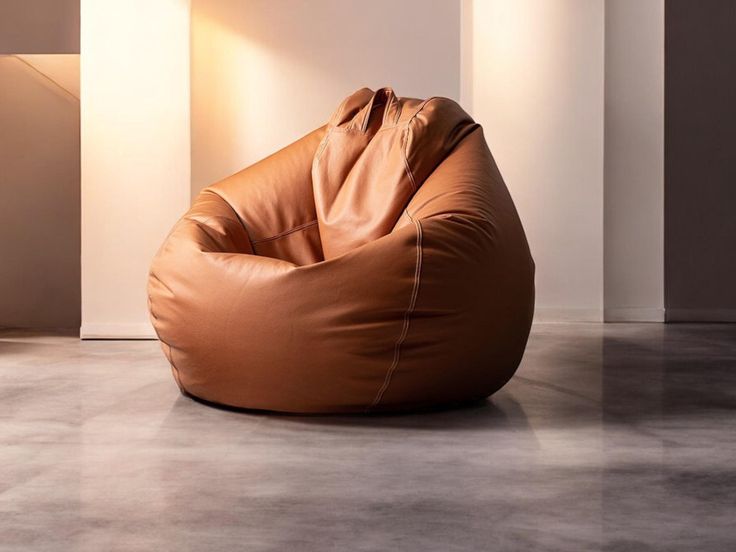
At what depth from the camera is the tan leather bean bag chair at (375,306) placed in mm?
2508

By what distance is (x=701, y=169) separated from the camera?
18.2 ft

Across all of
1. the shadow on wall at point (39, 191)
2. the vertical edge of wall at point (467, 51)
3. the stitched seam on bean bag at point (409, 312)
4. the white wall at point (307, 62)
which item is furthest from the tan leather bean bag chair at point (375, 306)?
the shadow on wall at point (39, 191)

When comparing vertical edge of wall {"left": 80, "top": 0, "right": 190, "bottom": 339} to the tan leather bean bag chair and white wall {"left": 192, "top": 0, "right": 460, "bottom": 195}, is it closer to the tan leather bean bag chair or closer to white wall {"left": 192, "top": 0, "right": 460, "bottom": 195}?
white wall {"left": 192, "top": 0, "right": 460, "bottom": 195}

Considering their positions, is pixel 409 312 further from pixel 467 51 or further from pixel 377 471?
pixel 467 51

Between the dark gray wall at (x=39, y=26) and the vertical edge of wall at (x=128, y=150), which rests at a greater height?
the dark gray wall at (x=39, y=26)

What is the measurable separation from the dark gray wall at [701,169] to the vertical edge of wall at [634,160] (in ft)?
0.34

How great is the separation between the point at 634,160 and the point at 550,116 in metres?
0.59

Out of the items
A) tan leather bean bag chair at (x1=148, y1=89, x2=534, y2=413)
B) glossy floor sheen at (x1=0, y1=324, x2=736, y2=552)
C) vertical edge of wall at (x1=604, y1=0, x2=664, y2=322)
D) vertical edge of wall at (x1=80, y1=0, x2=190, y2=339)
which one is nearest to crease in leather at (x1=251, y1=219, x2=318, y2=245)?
tan leather bean bag chair at (x1=148, y1=89, x2=534, y2=413)

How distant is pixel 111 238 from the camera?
4582 mm

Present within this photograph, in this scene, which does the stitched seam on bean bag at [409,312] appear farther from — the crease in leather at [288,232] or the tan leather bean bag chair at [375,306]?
the crease in leather at [288,232]

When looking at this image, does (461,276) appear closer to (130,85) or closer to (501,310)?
(501,310)

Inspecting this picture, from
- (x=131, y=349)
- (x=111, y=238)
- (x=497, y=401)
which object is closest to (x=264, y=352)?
(x=497, y=401)

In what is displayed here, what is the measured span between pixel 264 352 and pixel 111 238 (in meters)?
2.25

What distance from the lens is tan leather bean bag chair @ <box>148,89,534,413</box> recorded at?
251 cm
